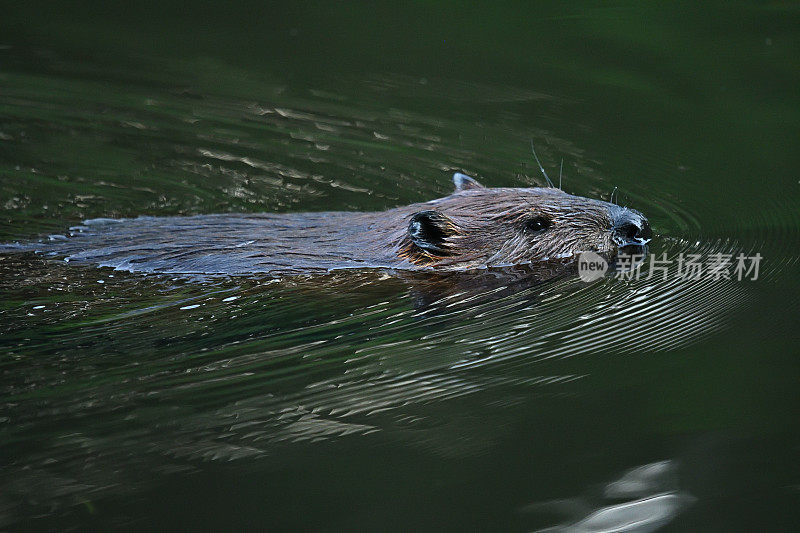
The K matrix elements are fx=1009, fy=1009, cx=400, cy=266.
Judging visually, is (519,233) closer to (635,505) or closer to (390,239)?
(390,239)

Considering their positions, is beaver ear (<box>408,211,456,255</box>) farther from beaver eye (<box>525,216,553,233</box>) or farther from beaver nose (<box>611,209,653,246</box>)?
beaver nose (<box>611,209,653,246</box>)

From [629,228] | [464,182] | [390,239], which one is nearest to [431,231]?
[390,239]

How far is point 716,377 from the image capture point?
3766 mm

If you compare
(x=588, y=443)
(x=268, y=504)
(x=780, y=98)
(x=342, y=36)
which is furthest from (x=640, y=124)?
(x=268, y=504)

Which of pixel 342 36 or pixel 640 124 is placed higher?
pixel 342 36

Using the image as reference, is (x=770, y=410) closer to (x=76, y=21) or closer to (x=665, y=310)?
(x=665, y=310)

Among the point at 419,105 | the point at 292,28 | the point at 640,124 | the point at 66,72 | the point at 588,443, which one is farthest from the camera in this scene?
the point at 292,28

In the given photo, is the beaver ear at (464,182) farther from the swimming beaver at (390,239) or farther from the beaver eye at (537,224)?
the beaver eye at (537,224)

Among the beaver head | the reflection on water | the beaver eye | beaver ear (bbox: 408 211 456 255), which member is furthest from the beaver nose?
the reflection on water

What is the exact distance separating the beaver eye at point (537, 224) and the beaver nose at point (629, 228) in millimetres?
354

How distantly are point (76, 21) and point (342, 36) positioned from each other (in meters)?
2.69

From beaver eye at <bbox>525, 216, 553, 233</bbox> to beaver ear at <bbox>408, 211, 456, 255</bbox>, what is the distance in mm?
402

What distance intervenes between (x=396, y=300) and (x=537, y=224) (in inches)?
→ 40.6

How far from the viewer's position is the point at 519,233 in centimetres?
537
